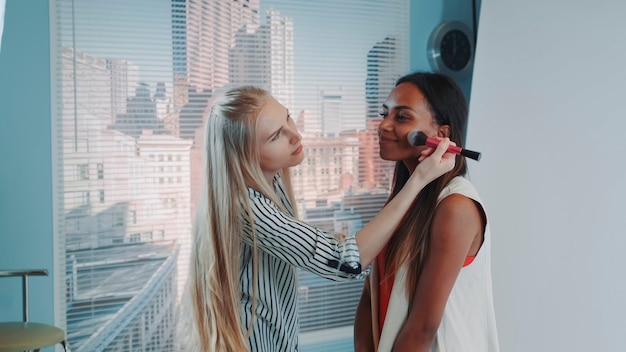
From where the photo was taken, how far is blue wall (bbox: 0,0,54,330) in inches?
98.7

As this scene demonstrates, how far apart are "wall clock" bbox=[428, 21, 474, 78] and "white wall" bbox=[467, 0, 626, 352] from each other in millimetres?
697

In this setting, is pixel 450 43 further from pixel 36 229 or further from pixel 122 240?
pixel 36 229

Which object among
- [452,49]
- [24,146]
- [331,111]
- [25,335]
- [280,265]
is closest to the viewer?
[280,265]

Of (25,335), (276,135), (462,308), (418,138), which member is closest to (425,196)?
(418,138)

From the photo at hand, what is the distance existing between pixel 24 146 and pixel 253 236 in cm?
159

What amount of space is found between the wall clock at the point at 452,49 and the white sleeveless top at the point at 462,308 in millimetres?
1997

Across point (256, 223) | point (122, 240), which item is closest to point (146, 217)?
point (122, 240)

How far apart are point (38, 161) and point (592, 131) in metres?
2.10

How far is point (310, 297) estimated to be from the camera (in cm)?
313

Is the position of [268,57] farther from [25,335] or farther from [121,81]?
[25,335]

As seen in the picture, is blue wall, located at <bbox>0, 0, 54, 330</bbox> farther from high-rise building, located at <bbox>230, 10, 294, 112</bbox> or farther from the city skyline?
high-rise building, located at <bbox>230, 10, 294, 112</bbox>

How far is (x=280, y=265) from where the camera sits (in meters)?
1.43

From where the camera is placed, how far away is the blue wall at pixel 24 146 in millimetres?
2506

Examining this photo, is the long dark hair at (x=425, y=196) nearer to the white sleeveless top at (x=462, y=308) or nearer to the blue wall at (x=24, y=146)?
the white sleeveless top at (x=462, y=308)
